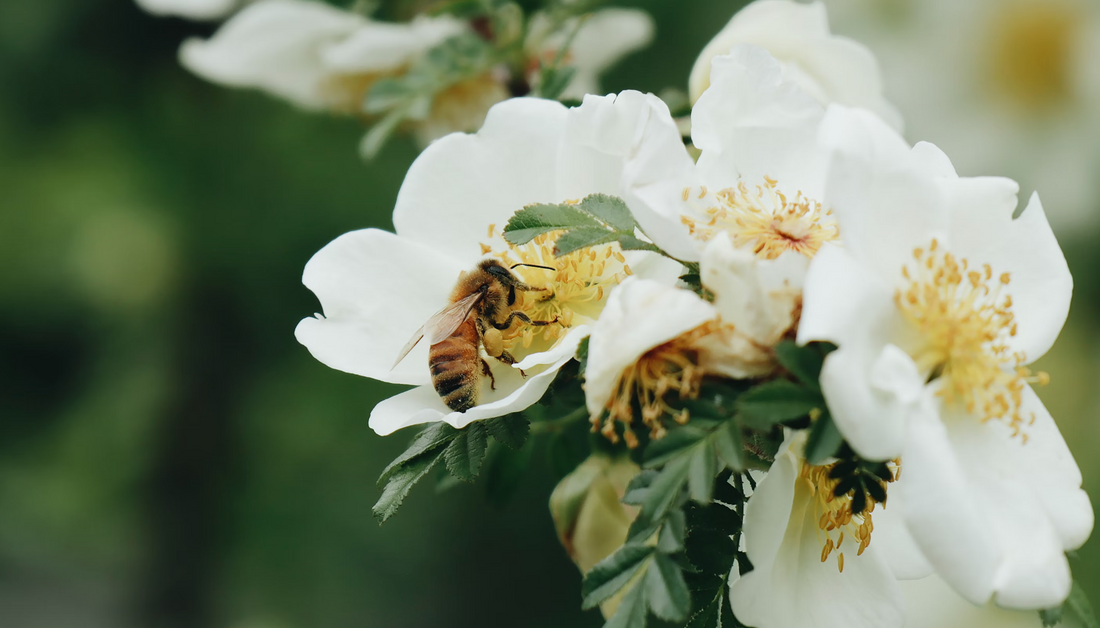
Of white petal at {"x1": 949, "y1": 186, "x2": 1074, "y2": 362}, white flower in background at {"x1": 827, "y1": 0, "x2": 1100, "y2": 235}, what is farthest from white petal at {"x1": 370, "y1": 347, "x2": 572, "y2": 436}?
white flower in background at {"x1": 827, "y1": 0, "x2": 1100, "y2": 235}

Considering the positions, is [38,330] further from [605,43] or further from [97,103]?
[605,43]

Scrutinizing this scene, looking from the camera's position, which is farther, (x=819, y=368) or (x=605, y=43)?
(x=605, y=43)

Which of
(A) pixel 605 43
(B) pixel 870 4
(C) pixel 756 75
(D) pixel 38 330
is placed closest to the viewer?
(C) pixel 756 75

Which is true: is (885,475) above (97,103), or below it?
above

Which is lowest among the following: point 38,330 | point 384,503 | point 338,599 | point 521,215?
point 338,599

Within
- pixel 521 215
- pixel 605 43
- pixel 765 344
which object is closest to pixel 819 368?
pixel 765 344

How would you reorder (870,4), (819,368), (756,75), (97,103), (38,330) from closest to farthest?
(819,368) < (756,75) < (870,4) < (97,103) < (38,330)
